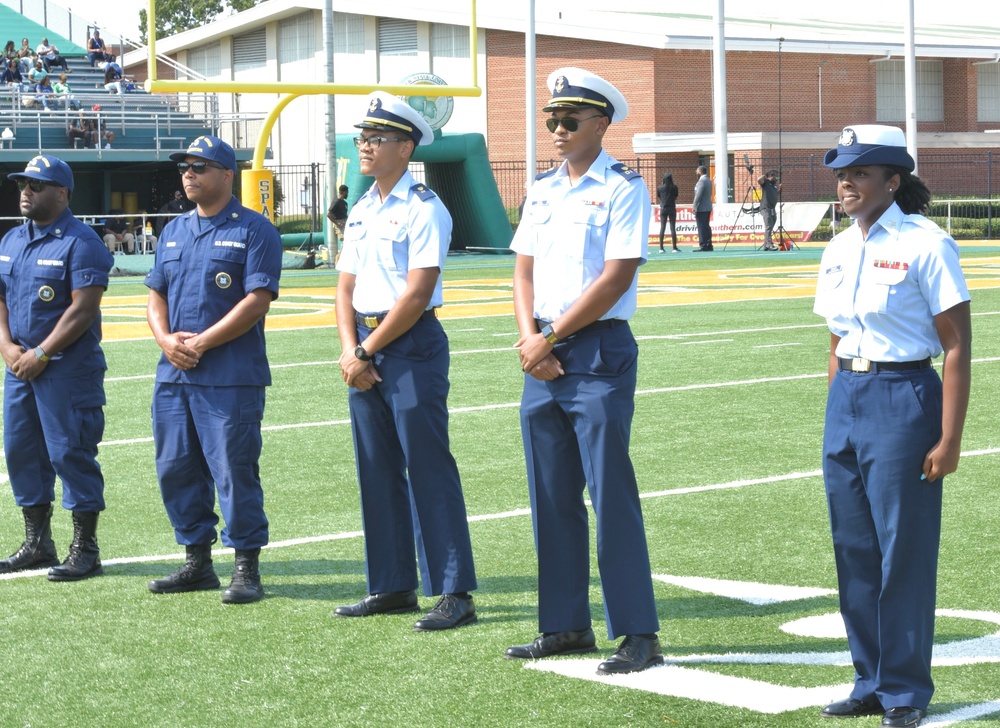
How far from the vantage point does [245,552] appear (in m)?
6.52

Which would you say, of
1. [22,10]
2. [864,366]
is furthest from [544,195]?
[22,10]

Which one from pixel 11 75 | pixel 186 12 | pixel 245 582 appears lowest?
pixel 245 582

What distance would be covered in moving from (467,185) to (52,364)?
27.6 meters

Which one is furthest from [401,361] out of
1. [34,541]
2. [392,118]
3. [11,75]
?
[11,75]

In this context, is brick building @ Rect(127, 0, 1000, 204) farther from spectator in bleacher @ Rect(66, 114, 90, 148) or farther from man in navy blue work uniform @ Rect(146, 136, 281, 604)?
man in navy blue work uniform @ Rect(146, 136, 281, 604)

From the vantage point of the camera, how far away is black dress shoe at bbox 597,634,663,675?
17.3ft

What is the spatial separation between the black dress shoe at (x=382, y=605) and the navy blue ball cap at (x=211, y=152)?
192 centimetres

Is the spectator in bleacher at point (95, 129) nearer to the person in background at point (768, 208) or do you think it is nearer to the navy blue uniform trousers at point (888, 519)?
the person in background at point (768, 208)

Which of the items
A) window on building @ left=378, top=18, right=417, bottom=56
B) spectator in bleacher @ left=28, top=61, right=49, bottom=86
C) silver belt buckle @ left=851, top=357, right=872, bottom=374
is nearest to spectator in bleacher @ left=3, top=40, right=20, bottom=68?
spectator in bleacher @ left=28, top=61, right=49, bottom=86

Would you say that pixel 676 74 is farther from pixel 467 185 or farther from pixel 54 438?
pixel 54 438

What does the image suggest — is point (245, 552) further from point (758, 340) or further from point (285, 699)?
point (758, 340)

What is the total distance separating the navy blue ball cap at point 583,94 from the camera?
5.35 meters

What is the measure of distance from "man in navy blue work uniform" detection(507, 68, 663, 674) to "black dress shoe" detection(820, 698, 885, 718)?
761 millimetres

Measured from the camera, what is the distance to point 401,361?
5988mm
